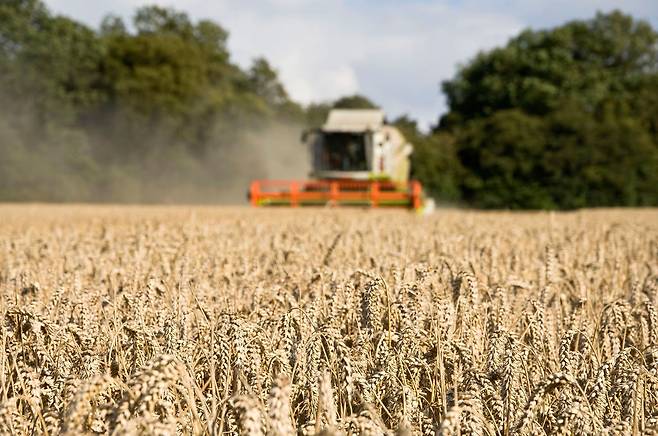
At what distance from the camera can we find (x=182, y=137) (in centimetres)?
4697

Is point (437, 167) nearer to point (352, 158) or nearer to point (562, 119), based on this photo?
point (562, 119)

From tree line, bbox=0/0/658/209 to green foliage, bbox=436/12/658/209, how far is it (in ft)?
0.34

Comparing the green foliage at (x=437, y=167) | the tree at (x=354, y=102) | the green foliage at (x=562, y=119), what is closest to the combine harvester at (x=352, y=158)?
the green foliage at (x=437, y=167)

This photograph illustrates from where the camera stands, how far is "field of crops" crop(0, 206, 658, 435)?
6.84ft

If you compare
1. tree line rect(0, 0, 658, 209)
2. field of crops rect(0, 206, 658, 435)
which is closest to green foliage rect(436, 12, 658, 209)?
tree line rect(0, 0, 658, 209)

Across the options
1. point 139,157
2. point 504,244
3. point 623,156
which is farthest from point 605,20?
point 504,244

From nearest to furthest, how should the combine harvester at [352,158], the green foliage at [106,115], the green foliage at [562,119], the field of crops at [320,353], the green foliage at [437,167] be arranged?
the field of crops at [320,353] < the combine harvester at [352,158] < the green foliage at [106,115] < the green foliage at [562,119] < the green foliage at [437,167]

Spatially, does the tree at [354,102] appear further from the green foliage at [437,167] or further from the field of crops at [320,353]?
the field of crops at [320,353]

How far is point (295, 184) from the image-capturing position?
22609 millimetres

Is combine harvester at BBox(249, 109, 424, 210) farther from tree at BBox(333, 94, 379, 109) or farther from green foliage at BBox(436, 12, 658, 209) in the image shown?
tree at BBox(333, 94, 379, 109)

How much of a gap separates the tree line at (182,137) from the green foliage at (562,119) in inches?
4.1

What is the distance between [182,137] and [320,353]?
147ft

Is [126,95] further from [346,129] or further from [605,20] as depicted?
[605,20]

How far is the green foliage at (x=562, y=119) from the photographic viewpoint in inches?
1791
